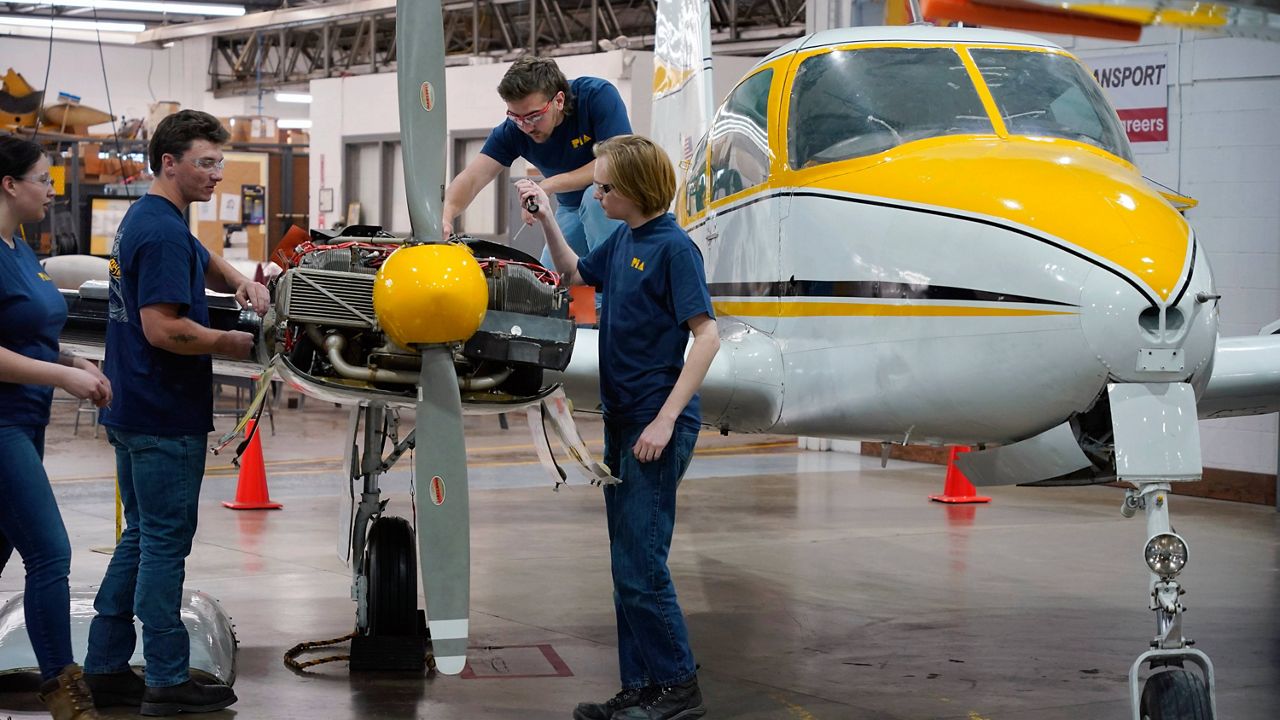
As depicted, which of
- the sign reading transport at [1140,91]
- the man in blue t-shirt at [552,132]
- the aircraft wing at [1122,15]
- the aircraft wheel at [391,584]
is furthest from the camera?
the sign reading transport at [1140,91]

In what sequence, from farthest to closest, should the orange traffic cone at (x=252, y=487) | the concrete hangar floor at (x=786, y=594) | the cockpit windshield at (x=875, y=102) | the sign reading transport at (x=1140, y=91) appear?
the sign reading transport at (x=1140, y=91) < the orange traffic cone at (x=252, y=487) < the cockpit windshield at (x=875, y=102) < the concrete hangar floor at (x=786, y=594)

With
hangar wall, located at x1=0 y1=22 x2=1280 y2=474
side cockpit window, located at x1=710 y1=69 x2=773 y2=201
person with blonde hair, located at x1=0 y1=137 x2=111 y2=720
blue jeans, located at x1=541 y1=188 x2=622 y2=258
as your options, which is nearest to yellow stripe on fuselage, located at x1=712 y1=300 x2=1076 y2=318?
side cockpit window, located at x1=710 y1=69 x2=773 y2=201

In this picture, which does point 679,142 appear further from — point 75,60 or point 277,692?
point 75,60

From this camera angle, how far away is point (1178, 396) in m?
4.73

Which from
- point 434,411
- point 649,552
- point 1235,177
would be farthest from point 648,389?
point 1235,177

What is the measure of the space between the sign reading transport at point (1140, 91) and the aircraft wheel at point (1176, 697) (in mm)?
8413

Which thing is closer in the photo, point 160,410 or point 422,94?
point 160,410

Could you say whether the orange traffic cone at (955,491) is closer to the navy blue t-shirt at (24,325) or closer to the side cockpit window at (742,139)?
the side cockpit window at (742,139)

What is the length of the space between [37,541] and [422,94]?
2.03m

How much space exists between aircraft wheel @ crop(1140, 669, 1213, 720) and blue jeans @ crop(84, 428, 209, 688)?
3249 mm

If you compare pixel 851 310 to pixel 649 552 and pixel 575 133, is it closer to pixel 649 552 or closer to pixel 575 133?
pixel 649 552

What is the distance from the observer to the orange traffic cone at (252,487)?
10.2m

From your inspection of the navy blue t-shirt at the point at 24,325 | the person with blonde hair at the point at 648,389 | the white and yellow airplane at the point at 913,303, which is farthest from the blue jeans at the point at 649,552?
the navy blue t-shirt at the point at 24,325

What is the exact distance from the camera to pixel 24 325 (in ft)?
15.4
